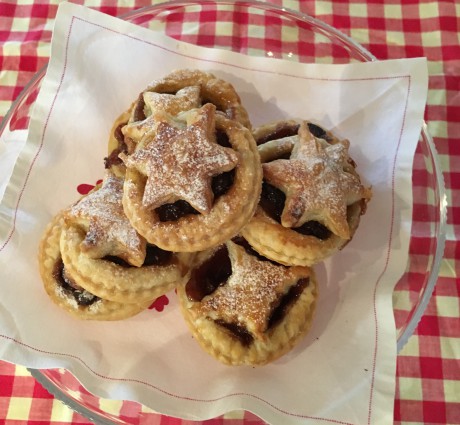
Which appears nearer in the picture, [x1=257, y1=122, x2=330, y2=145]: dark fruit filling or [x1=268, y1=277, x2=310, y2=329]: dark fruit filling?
[x1=268, y1=277, x2=310, y2=329]: dark fruit filling

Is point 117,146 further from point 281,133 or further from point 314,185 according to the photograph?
point 314,185

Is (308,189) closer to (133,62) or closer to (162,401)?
(162,401)

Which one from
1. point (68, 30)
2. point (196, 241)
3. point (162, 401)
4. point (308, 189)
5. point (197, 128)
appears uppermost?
point (68, 30)

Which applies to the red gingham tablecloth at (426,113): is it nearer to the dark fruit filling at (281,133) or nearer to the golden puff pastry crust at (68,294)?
the golden puff pastry crust at (68,294)

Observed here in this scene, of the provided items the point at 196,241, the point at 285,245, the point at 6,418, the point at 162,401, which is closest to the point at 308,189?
the point at 285,245

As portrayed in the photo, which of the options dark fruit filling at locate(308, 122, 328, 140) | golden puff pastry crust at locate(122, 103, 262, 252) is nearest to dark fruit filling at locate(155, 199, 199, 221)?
golden puff pastry crust at locate(122, 103, 262, 252)

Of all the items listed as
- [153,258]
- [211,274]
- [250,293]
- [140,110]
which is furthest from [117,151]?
[250,293]

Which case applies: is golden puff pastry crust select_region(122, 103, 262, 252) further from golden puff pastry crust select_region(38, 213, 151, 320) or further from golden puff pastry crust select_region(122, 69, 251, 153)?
golden puff pastry crust select_region(38, 213, 151, 320)
